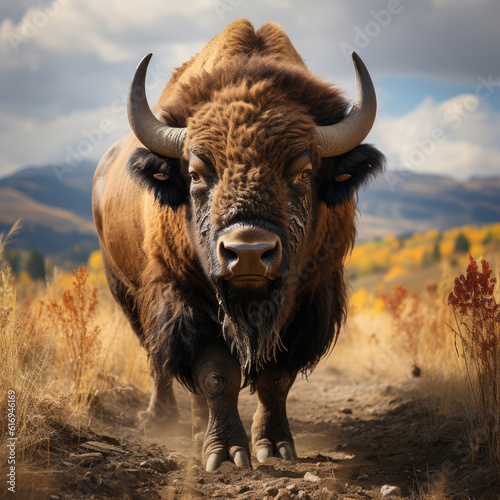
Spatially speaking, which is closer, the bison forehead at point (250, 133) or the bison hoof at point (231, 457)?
the bison forehead at point (250, 133)

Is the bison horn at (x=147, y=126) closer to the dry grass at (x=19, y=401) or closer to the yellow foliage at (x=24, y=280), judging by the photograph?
the dry grass at (x=19, y=401)

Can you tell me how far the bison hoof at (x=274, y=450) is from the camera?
174 inches

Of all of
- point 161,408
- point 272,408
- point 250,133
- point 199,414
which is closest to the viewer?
point 250,133

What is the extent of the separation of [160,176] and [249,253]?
4.73 feet

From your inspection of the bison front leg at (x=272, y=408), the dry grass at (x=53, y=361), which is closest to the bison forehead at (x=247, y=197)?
the dry grass at (x=53, y=361)

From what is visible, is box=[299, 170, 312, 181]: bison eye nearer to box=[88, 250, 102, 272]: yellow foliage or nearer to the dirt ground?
the dirt ground

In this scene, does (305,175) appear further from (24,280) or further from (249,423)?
(24,280)

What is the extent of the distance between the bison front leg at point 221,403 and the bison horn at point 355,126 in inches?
68.0

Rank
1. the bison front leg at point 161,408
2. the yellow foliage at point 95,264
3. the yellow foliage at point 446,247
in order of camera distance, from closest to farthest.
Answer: the bison front leg at point 161,408 → the yellow foliage at point 95,264 → the yellow foliage at point 446,247

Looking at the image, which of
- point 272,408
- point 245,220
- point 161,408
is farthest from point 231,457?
point 161,408

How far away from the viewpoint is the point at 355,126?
4195 millimetres

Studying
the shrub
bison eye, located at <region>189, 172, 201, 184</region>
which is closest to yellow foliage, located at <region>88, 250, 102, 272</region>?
the shrub

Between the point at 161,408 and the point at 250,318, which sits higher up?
the point at 250,318

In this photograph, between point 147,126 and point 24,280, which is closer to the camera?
point 147,126
